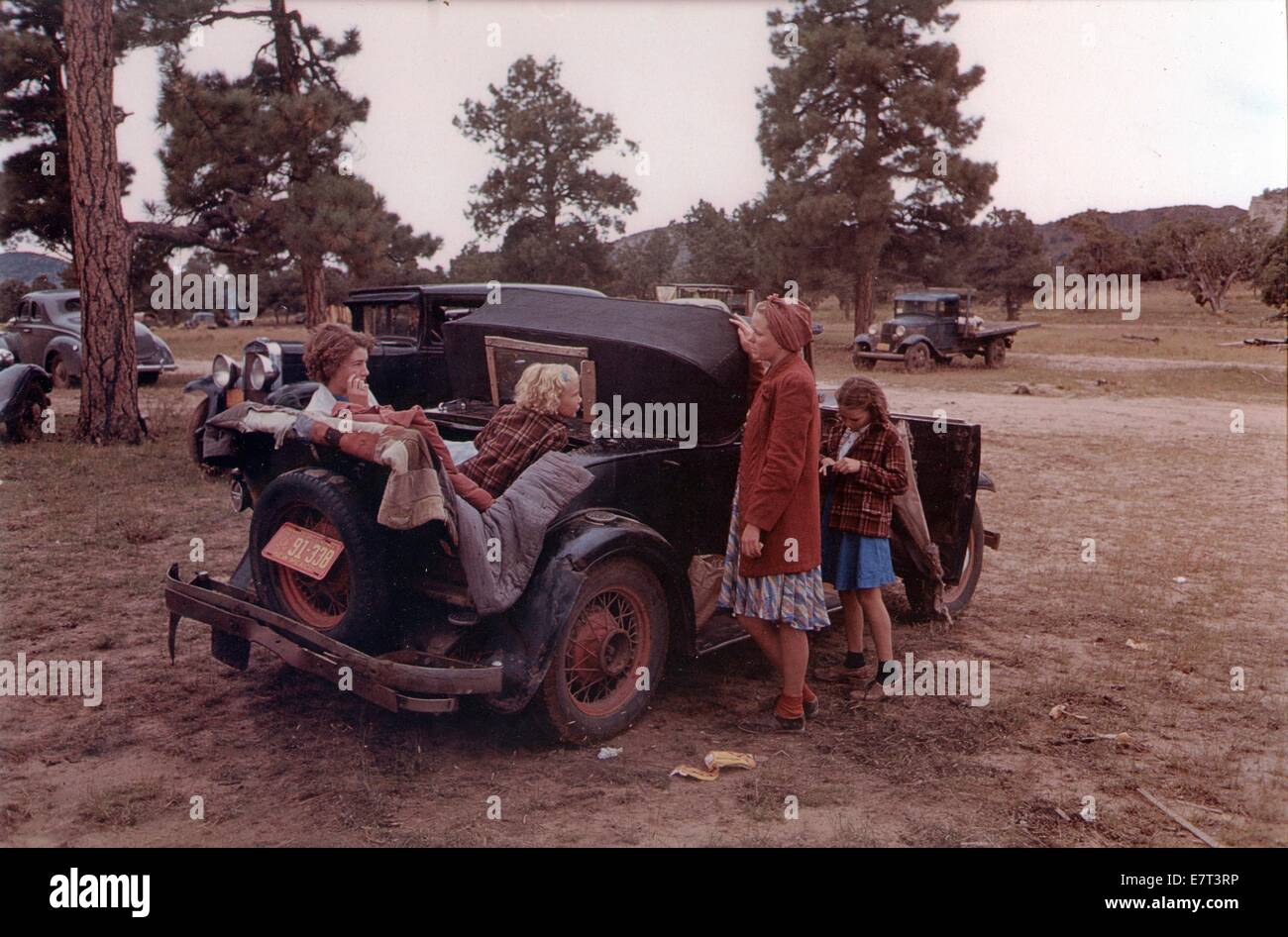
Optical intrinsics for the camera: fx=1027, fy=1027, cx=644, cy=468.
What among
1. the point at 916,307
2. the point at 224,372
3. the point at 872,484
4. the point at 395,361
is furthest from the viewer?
the point at 916,307

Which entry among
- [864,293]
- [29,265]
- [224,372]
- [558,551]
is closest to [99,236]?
[224,372]

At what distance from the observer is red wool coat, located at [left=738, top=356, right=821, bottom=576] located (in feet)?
13.6

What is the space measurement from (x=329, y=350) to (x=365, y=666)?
131 centimetres

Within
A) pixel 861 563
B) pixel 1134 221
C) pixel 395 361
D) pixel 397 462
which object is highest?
pixel 1134 221

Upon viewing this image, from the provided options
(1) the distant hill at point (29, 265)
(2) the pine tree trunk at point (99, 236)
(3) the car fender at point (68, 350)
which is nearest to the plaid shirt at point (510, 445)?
(2) the pine tree trunk at point (99, 236)

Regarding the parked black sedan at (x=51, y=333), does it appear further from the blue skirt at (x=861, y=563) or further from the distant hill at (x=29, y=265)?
the blue skirt at (x=861, y=563)

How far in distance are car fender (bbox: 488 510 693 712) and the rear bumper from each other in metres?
0.11

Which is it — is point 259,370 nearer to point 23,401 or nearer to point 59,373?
point 23,401

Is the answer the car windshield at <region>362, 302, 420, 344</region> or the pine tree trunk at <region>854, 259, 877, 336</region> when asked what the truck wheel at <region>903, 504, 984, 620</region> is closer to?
the car windshield at <region>362, 302, 420, 344</region>

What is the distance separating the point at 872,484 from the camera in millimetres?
4746

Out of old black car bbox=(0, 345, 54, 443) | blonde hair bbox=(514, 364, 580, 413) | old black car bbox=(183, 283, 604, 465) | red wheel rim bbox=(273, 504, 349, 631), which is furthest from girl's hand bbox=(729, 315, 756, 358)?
old black car bbox=(0, 345, 54, 443)

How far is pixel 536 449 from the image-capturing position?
4.27 meters
